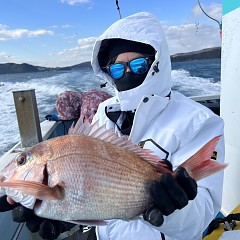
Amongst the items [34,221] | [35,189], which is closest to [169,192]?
[35,189]

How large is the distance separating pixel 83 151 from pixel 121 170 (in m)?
0.16

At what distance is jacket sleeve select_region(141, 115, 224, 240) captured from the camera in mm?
1184

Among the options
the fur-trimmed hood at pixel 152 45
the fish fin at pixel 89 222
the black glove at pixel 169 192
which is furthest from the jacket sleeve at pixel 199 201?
the fur-trimmed hood at pixel 152 45

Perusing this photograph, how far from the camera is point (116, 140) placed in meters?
1.13

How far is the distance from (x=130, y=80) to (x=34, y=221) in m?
0.93

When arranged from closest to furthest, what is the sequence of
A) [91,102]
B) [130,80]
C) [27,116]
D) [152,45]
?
[152,45]
[130,80]
[27,116]
[91,102]

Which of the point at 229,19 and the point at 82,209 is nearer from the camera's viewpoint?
the point at 82,209

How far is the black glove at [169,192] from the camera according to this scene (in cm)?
100

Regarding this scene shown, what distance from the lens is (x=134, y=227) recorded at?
1433 millimetres

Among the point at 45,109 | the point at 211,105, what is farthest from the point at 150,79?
the point at 45,109

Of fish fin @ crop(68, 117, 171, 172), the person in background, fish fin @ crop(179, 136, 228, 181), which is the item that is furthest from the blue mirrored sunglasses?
fish fin @ crop(179, 136, 228, 181)

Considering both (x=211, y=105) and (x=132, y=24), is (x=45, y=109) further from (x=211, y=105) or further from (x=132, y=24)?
Result: (x=132, y=24)

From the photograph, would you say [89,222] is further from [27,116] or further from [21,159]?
[27,116]

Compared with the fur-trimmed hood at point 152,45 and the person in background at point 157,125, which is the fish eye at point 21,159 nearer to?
the person in background at point 157,125
